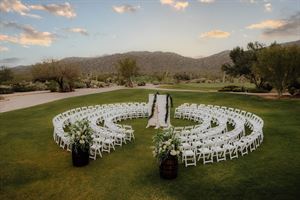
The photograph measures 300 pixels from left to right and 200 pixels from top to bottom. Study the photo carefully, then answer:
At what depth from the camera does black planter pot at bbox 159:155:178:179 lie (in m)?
9.96

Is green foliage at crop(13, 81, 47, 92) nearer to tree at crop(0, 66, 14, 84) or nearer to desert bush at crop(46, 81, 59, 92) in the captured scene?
desert bush at crop(46, 81, 59, 92)

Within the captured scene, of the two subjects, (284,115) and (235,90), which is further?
(235,90)

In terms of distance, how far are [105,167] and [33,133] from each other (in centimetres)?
788

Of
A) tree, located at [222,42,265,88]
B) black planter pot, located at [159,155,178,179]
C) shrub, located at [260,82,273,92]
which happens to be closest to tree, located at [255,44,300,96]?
shrub, located at [260,82,273,92]

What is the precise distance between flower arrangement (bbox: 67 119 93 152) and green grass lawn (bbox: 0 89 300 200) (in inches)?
33.9

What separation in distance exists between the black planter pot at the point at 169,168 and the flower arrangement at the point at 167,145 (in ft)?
0.45

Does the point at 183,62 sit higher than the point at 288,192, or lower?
higher

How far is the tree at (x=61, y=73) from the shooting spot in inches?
1709

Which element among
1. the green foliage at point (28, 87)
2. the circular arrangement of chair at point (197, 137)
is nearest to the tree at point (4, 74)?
the green foliage at point (28, 87)

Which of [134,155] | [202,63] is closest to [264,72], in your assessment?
[134,155]

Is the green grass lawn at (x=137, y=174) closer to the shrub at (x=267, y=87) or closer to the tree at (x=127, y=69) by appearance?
the shrub at (x=267, y=87)

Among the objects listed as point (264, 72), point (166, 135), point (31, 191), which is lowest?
point (31, 191)

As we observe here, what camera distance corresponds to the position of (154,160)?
39.1 ft

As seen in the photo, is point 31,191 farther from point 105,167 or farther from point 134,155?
point 134,155
